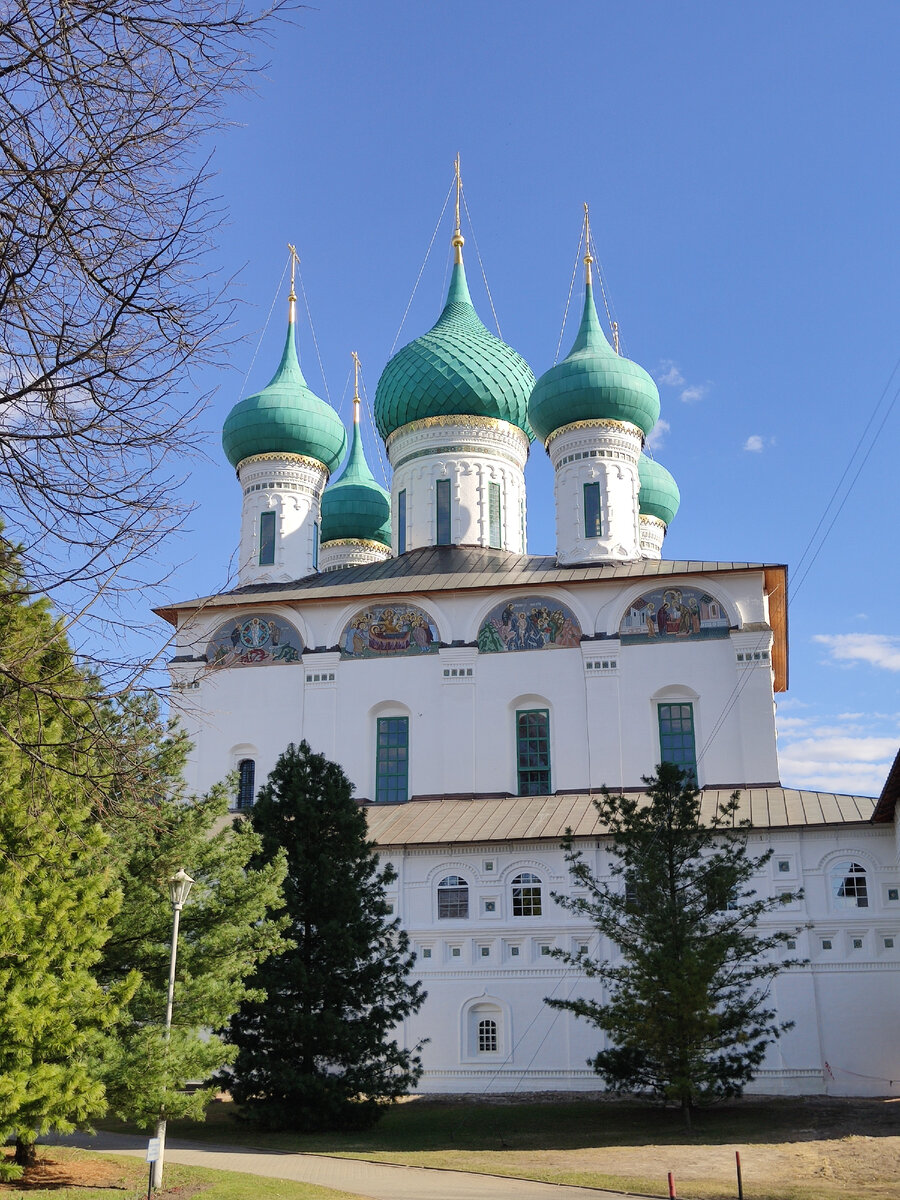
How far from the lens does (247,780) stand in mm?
22156

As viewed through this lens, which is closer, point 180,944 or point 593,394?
point 180,944

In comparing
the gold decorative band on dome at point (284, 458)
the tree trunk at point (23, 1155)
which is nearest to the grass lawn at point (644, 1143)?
the tree trunk at point (23, 1155)

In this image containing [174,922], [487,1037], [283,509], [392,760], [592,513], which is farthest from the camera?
[283,509]

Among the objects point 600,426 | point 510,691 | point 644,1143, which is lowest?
point 644,1143

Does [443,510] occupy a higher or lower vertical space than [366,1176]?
higher

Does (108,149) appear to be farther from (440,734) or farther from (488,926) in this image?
(440,734)

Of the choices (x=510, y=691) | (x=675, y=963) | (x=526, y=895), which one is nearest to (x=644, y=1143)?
(x=675, y=963)

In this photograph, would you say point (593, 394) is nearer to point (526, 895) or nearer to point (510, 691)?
point (510, 691)

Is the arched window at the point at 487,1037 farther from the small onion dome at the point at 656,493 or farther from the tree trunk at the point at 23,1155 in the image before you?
the small onion dome at the point at 656,493

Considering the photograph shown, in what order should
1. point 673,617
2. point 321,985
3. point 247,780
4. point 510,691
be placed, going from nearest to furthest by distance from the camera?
point 321,985
point 673,617
point 510,691
point 247,780

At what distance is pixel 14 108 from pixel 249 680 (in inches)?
707

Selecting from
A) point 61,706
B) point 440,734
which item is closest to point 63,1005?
point 61,706

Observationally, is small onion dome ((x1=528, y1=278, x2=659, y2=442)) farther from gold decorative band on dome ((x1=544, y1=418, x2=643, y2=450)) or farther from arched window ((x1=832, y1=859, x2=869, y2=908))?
arched window ((x1=832, y1=859, x2=869, y2=908))

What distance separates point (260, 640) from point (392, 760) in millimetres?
3303
